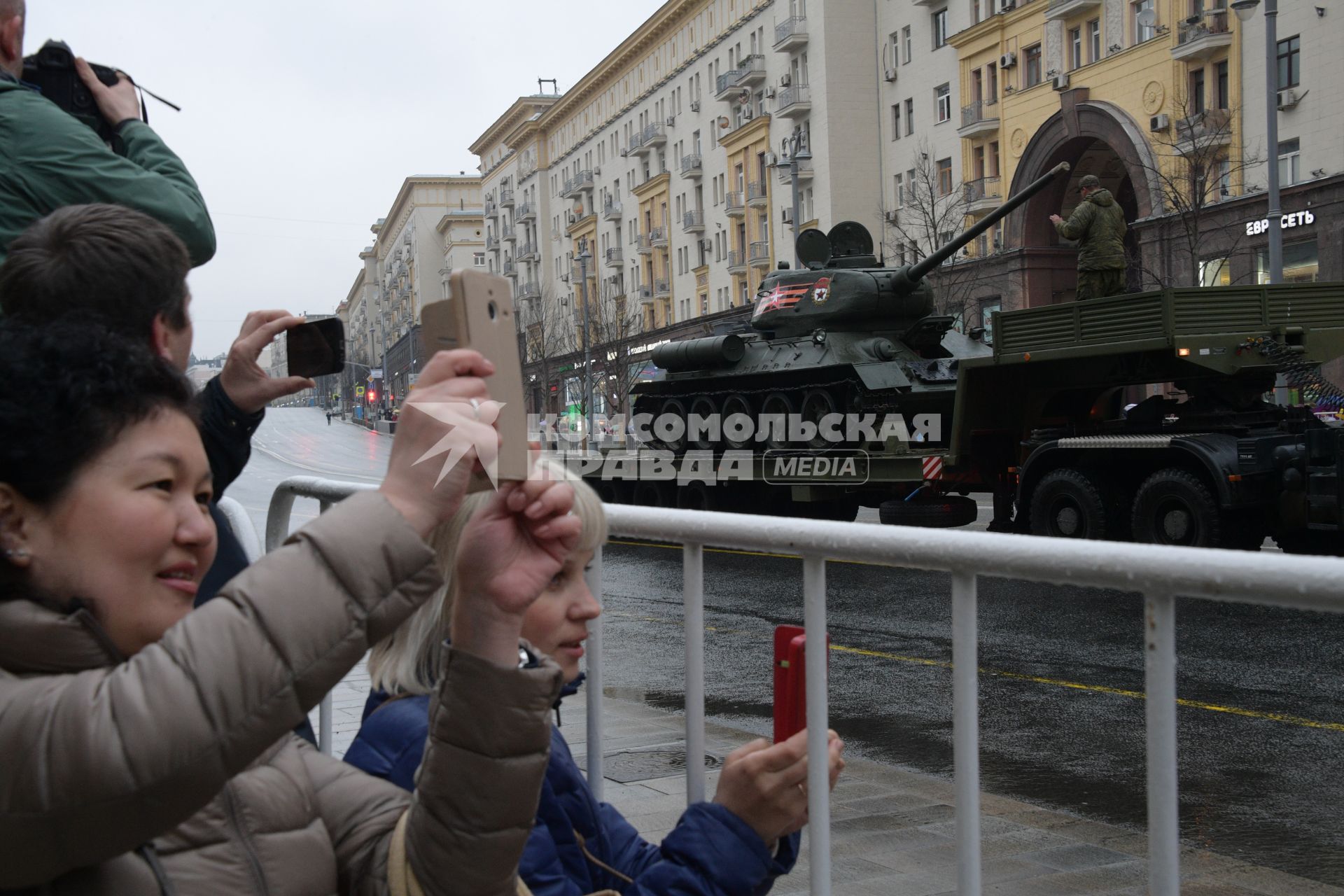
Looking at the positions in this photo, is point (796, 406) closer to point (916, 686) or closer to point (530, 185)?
point (916, 686)

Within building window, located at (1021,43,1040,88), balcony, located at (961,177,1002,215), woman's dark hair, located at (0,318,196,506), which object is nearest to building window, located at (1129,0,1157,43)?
building window, located at (1021,43,1040,88)

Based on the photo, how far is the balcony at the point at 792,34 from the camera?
1969 inches

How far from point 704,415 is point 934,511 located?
17.1ft

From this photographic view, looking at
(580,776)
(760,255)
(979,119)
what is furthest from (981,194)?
(580,776)

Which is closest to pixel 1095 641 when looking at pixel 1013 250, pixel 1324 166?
pixel 1324 166

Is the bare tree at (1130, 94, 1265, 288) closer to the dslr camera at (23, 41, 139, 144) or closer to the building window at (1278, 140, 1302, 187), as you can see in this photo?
the building window at (1278, 140, 1302, 187)

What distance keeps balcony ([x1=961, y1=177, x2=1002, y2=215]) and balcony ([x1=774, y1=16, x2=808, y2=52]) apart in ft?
37.4

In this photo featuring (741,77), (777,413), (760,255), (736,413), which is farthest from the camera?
(760,255)

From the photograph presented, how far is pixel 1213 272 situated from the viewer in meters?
31.1

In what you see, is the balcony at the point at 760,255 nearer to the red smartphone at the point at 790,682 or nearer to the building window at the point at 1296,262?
the building window at the point at 1296,262

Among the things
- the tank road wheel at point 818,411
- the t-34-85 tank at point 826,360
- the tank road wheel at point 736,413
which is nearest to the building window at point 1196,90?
the t-34-85 tank at point 826,360

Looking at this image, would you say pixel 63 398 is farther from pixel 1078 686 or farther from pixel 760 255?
pixel 760 255

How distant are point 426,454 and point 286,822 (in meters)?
0.56

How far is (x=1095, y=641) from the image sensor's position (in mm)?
8617
